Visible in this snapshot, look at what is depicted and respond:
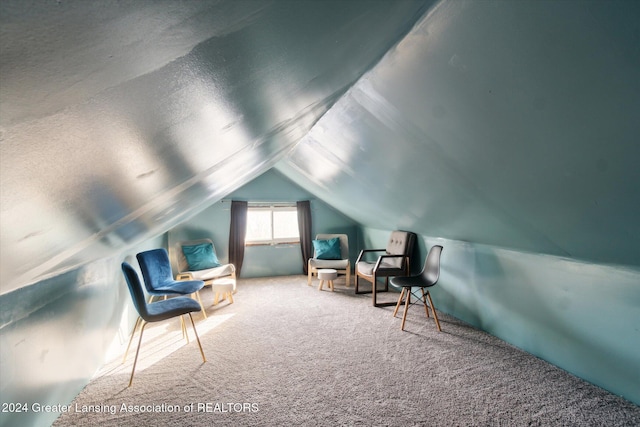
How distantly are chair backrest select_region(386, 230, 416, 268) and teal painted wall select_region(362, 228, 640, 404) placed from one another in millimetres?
744

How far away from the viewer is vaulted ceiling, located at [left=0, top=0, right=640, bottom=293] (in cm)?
39

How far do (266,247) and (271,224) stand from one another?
1.63 ft

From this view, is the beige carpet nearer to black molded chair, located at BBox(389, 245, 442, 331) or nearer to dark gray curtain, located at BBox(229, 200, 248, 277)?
black molded chair, located at BBox(389, 245, 442, 331)

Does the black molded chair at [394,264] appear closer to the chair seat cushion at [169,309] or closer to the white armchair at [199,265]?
the white armchair at [199,265]

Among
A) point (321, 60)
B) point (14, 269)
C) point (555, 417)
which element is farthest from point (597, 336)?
point (14, 269)

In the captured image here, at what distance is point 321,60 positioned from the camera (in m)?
1.02

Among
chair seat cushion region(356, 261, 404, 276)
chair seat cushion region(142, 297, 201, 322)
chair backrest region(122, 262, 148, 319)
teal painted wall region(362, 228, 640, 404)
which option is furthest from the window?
chair backrest region(122, 262, 148, 319)

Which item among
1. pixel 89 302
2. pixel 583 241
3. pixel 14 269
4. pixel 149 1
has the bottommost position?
pixel 89 302

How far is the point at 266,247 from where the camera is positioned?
20.2 ft

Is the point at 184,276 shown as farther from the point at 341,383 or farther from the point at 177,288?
the point at 341,383

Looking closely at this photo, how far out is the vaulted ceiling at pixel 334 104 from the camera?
0.39 meters

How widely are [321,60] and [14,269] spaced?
1290 millimetres

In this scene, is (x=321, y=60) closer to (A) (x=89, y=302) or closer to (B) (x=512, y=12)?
(B) (x=512, y=12)

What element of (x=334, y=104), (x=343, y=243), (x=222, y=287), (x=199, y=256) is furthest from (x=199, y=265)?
(x=334, y=104)
